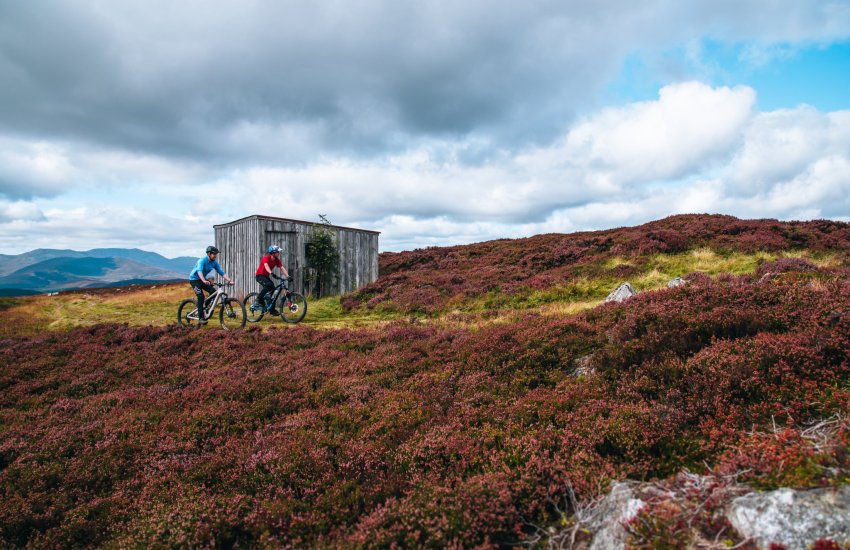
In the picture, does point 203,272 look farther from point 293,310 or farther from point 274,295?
point 293,310

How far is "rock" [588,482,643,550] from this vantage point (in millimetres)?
3348

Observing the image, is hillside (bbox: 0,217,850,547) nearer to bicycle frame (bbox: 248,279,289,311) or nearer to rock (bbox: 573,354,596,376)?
rock (bbox: 573,354,596,376)

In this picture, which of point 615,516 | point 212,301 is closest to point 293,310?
point 212,301

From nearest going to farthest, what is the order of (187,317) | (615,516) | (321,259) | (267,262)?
(615,516) < (267,262) < (187,317) < (321,259)

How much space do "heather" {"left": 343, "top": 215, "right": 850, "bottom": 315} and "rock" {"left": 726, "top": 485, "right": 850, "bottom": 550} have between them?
11840mm

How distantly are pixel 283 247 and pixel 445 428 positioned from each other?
715 inches

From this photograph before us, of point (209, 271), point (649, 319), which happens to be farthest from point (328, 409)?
point (209, 271)

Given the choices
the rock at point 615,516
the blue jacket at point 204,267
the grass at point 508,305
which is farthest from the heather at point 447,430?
the grass at point 508,305

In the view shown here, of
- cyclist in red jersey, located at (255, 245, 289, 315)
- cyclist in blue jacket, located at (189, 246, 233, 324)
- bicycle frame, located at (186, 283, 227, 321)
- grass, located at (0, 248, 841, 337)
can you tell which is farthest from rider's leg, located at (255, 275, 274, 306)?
cyclist in blue jacket, located at (189, 246, 233, 324)

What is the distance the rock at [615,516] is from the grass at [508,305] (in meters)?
8.39

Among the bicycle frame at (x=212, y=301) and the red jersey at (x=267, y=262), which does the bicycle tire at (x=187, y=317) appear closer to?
the bicycle frame at (x=212, y=301)

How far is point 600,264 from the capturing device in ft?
63.2

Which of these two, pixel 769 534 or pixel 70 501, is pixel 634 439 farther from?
pixel 70 501

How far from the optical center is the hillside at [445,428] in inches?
161
